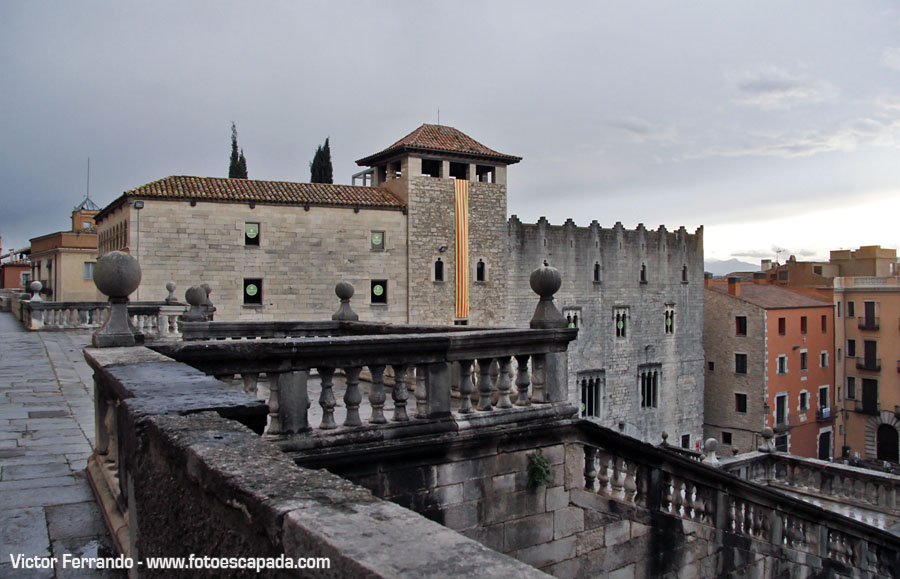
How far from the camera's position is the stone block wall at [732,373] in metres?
40.8

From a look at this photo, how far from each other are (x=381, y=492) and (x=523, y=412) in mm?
1518

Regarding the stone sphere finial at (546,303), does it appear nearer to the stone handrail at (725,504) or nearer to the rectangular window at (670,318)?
the stone handrail at (725,504)

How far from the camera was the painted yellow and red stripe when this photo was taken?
1351 inches

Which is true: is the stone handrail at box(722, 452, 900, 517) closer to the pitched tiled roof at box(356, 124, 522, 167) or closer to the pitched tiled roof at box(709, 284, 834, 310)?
the pitched tiled roof at box(356, 124, 522, 167)

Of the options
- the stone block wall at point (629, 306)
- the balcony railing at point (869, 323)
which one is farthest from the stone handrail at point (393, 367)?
the balcony railing at point (869, 323)

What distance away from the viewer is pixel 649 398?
40.9 m

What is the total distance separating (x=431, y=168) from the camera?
35.3 metres

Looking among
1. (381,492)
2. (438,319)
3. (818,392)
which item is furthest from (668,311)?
(381,492)

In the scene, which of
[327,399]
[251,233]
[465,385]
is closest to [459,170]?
[251,233]

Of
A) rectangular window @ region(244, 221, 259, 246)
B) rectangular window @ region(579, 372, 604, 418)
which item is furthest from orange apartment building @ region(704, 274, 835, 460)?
rectangular window @ region(244, 221, 259, 246)

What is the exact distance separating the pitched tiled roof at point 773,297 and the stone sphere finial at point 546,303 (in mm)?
37506

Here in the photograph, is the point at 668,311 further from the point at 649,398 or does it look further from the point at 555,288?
the point at 555,288

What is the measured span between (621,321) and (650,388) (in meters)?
4.49

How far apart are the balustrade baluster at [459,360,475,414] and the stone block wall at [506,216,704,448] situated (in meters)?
30.3
